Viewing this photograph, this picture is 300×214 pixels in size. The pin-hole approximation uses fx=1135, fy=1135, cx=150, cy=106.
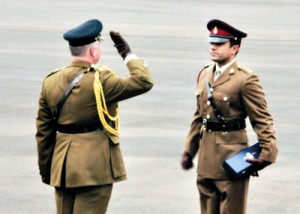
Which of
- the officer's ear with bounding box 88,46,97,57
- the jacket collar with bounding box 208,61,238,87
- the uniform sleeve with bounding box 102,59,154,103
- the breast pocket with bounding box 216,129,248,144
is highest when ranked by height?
the officer's ear with bounding box 88,46,97,57

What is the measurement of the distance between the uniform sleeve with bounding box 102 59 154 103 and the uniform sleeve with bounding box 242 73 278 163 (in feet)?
2.87

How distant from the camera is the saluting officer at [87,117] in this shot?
301 inches

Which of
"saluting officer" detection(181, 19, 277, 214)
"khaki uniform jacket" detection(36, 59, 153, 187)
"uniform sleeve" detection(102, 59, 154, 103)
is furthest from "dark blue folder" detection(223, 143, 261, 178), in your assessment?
"uniform sleeve" detection(102, 59, 154, 103)

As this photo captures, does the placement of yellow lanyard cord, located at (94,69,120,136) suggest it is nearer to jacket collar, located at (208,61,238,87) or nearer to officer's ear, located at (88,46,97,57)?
officer's ear, located at (88,46,97,57)

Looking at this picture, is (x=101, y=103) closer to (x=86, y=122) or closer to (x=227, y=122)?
(x=86, y=122)

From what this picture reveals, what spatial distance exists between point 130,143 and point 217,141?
17.3 feet

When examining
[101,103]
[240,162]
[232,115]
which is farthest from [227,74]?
[101,103]

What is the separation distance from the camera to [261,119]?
26.7 feet

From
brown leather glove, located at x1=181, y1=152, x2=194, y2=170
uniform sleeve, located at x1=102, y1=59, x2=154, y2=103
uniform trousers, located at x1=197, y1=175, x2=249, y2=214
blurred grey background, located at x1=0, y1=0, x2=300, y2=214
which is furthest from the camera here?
blurred grey background, located at x1=0, y1=0, x2=300, y2=214

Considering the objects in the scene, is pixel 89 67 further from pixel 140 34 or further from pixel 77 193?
pixel 140 34

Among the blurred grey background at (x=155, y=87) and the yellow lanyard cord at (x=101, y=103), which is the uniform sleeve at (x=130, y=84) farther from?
the blurred grey background at (x=155, y=87)

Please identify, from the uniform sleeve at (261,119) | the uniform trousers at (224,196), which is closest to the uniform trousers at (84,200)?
the uniform trousers at (224,196)

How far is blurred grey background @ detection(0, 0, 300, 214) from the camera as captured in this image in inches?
444

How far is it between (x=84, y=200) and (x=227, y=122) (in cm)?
128
